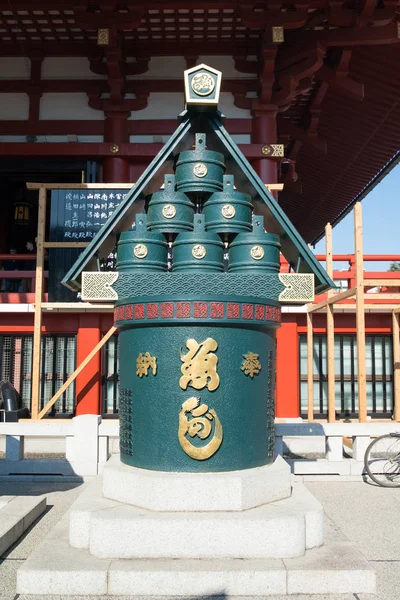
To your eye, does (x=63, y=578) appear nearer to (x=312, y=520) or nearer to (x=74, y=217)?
(x=312, y=520)

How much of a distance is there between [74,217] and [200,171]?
6182 mm

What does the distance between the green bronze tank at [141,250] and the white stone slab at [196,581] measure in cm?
267

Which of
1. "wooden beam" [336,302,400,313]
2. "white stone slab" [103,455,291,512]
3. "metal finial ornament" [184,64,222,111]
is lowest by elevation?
"white stone slab" [103,455,291,512]

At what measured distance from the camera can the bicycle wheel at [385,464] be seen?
25.4 ft

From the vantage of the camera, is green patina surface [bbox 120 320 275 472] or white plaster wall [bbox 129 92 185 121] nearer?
green patina surface [bbox 120 320 275 472]

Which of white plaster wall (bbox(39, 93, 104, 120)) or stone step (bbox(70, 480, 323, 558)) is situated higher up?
white plaster wall (bbox(39, 93, 104, 120))

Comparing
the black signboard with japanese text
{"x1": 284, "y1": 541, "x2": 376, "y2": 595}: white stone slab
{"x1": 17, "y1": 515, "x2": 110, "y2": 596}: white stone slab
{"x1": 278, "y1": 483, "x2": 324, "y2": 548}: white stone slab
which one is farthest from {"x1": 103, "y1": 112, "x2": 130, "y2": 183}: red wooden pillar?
{"x1": 284, "y1": 541, "x2": 376, "y2": 595}: white stone slab

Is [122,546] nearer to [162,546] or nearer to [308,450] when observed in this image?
[162,546]

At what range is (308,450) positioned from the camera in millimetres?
9594

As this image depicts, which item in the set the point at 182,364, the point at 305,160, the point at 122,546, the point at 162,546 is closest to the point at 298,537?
the point at 162,546

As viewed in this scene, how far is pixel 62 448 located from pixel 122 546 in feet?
19.1

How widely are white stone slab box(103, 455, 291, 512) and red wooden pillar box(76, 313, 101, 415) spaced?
6449 mm

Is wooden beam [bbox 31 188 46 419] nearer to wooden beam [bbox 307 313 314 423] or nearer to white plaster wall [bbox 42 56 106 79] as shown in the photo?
white plaster wall [bbox 42 56 106 79]

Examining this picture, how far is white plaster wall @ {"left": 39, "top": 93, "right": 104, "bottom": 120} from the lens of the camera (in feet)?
40.6
